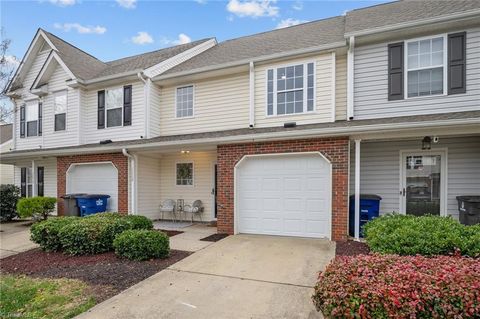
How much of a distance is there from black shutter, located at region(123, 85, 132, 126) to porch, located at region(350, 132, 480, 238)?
8218 mm

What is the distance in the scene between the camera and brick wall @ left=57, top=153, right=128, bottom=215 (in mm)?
10172

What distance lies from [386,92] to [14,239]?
38.7 ft

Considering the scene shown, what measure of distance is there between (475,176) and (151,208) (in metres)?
10.4

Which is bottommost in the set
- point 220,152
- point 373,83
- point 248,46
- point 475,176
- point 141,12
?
point 475,176

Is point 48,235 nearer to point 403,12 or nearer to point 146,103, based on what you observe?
point 146,103

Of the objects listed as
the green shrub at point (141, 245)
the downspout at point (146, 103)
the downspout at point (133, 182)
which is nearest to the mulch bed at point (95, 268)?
the green shrub at point (141, 245)

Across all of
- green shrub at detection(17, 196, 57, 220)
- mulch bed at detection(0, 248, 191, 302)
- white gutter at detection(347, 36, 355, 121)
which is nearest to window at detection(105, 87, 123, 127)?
green shrub at detection(17, 196, 57, 220)

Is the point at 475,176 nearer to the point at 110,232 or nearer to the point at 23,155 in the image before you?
the point at 110,232

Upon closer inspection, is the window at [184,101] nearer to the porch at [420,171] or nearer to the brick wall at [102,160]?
the brick wall at [102,160]

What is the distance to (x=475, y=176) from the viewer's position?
7434 mm

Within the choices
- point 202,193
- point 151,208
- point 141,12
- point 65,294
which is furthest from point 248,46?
point 65,294

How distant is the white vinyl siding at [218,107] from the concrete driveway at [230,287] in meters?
4.86

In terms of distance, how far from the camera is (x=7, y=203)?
11984 millimetres

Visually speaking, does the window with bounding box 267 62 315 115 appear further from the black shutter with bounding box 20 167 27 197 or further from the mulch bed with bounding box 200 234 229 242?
the black shutter with bounding box 20 167 27 197
